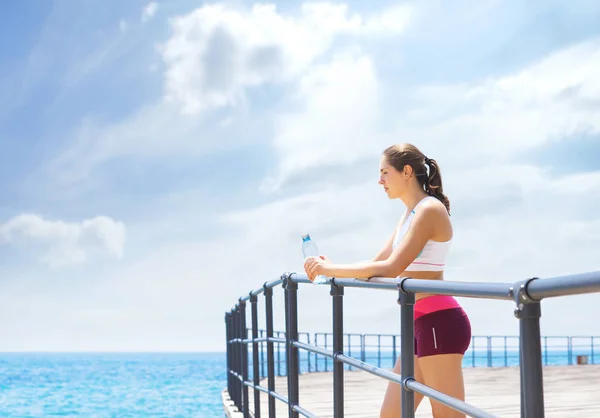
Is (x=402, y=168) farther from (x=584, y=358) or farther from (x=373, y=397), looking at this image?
(x=584, y=358)

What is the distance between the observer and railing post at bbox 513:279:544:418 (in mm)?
1941

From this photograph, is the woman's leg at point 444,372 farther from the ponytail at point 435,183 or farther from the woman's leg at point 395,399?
the ponytail at point 435,183

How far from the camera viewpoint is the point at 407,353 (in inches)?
120

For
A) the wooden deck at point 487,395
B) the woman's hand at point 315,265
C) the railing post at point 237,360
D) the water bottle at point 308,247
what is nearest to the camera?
the woman's hand at point 315,265

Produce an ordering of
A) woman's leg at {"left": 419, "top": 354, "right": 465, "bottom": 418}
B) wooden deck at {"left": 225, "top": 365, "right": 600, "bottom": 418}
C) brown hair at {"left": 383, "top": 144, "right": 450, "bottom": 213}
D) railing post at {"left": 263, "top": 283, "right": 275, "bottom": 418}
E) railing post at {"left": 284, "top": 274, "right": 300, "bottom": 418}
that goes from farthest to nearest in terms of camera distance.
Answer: wooden deck at {"left": 225, "top": 365, "right": 600, "bottom": 418} < railing post at {"left": 263, "top": 283, "right": 275, "bottom": 418} < railing post at {"left": 284, "top": 274, "right": 300, "bottom": 418} < brown hair at {"left": 383, "top": 144, "right": 450, "bottom": 213} < woman's leg at {"left": 419, "top": 354, "right": 465, "bottom": 418}

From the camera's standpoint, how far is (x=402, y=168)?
11.9ft

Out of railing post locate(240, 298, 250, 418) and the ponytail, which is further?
railing post locate(240, 298, 250, 418)

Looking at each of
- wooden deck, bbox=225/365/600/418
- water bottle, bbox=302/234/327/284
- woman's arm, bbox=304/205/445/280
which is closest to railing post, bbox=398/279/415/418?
woman's arm, bbox=304/205/445/280

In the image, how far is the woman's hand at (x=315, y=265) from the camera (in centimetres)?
392

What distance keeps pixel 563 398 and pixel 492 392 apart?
1.29 metres

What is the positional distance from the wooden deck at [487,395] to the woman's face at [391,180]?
3.10 m

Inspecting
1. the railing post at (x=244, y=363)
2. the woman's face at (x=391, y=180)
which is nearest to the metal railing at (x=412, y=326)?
the woman's face at (x=391, y=180)

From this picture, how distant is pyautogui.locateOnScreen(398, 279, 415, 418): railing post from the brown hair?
2.65 ft

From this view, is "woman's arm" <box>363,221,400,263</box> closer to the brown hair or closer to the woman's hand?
the woman's hand
